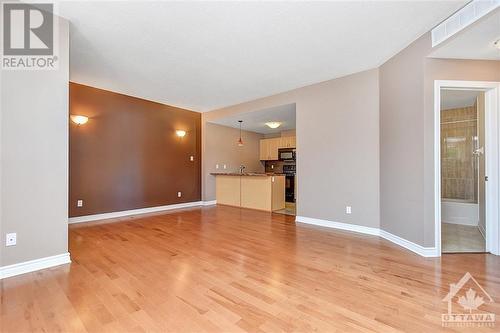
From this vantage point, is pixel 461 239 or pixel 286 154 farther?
pixel 286 154

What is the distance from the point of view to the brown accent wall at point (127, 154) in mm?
4246

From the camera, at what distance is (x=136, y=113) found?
5043mm

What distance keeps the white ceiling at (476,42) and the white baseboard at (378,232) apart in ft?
7.57

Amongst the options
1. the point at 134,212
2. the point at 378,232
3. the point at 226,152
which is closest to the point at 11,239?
the point at 134,212

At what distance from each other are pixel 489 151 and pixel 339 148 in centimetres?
181

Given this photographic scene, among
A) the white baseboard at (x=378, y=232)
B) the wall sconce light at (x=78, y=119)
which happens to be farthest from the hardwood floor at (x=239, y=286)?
the wall sconce light at (x=78, y=119)

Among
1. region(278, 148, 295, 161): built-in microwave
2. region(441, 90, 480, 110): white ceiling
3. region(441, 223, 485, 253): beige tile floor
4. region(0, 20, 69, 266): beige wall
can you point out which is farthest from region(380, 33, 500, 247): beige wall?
region(278, 148, 295, 161): built-in microwave

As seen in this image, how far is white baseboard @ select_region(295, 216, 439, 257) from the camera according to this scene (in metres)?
2.65

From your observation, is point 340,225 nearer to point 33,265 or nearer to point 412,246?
point 412,246

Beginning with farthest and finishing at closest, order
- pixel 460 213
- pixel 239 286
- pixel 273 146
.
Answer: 1. pixel 273 146
2. pixel 460 213
3. pixel 239 286

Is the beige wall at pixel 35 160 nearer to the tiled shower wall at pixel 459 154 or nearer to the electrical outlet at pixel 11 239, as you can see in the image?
the electrical outlet at pixel 11 239

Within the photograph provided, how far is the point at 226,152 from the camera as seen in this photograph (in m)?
7.07

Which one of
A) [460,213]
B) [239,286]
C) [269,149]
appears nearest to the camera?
[239,286]

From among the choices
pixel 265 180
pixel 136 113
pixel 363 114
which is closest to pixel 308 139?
pixel 363 114
